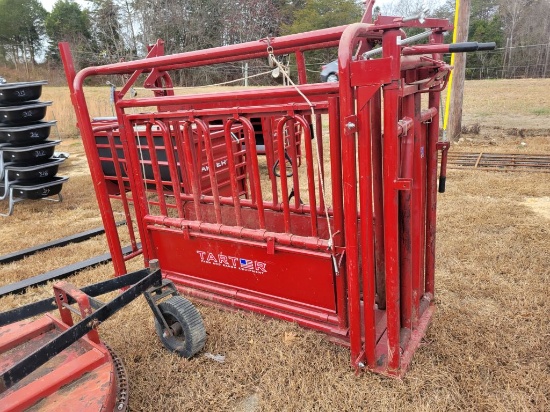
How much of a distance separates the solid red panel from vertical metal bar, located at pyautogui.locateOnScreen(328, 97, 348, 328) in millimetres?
69

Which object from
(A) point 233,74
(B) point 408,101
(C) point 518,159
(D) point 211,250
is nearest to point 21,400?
(D) point 211,250

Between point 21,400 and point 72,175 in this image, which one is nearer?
point 21,400

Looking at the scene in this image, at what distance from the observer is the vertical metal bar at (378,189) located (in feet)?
6.80

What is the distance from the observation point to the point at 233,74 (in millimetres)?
28531

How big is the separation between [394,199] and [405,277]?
1.96ft

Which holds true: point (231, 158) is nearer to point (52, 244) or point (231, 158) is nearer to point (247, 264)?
point (247, 264)

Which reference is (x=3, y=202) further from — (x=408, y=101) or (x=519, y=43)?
(x=519, y=43)

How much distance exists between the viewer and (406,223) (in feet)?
7.55

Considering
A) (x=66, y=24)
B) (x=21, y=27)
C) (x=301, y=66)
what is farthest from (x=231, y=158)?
(x=21, y=27)

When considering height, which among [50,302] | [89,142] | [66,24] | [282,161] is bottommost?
[50,302]

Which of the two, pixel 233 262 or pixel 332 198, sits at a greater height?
pixel 332 198

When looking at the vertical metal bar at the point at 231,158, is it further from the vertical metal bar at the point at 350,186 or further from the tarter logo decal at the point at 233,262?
the vertical metal bar at the point at 350,186

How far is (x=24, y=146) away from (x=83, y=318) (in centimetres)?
502

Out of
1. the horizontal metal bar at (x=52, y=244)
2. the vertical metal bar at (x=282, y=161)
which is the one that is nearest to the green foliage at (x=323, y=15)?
the horizontal metal bar at (x=52, y=244)
